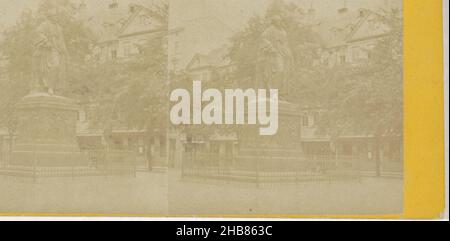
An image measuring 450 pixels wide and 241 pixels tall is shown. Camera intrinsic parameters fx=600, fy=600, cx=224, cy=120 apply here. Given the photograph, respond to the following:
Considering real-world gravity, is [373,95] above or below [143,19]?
below

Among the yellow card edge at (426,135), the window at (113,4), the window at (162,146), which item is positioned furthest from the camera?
the window at (113,4)

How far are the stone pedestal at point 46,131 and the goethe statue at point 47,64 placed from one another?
0.13 m

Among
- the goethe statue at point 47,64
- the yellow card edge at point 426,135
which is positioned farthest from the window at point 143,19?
the yellow card edge at point 426,135

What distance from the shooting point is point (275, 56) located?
7.96 m

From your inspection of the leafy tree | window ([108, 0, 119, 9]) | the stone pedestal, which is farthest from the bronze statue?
the stone pedestal

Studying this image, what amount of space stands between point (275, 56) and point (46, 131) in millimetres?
3188

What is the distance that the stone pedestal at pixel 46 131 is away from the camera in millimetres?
7891

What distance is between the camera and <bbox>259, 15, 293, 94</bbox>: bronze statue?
7938 millimetres

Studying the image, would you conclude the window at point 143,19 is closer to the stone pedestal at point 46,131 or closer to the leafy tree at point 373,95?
the stone pedestal at point 46,131

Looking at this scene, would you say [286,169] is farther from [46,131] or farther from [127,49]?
[46,131]

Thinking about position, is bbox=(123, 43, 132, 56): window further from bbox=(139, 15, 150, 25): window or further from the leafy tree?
the leafy tree

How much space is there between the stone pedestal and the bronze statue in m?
2.59

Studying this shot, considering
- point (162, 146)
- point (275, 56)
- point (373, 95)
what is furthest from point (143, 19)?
point (373, 95)
